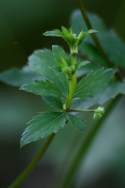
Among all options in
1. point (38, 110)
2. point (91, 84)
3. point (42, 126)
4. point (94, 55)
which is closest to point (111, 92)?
point (94, 55)

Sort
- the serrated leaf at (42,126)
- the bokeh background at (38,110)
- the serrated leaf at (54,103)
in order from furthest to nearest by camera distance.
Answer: the bokeh background at (38,110) → the serrated leaf at (54,103) → the serrated leaf at (42,126)

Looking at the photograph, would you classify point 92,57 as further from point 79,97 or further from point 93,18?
point 79,97

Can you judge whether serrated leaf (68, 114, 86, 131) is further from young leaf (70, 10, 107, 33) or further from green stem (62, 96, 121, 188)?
young leaf (70, 10, 107, 33)

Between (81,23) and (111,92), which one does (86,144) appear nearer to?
(111,92)

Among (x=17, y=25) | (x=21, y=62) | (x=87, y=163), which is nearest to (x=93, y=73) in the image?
(x=87, y=163)

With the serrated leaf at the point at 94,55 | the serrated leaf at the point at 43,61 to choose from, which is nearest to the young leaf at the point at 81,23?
the serrated leaf at the point at 94,55

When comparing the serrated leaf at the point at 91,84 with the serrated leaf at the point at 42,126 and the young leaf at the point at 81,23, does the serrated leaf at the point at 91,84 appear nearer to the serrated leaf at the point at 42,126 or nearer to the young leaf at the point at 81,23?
the serrated leaf at the point at 42,126

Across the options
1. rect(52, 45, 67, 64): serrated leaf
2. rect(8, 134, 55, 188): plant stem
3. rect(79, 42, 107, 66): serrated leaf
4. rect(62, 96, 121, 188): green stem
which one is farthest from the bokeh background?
rect(52, 45, 67, 64): serrated leaf
